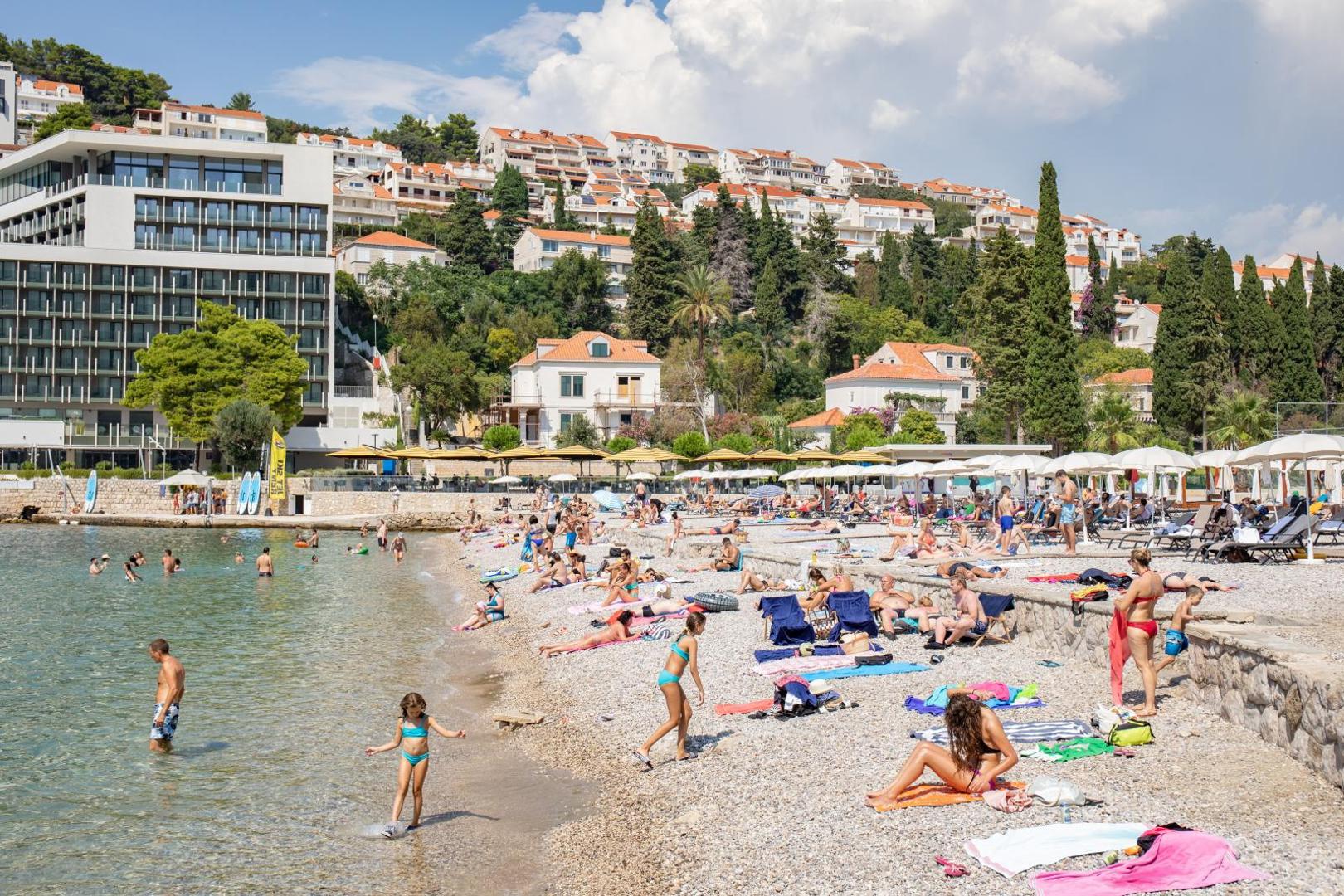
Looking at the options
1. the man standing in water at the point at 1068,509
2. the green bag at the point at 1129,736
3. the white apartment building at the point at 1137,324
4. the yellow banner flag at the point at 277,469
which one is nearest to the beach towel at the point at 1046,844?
the green bag at the point at 1129,736

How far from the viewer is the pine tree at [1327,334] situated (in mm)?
64188

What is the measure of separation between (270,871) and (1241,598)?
11624 mm

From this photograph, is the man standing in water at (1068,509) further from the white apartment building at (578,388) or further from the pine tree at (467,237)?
the pine tree at (467,237)

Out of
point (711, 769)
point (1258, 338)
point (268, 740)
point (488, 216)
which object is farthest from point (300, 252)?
point (711, 769)

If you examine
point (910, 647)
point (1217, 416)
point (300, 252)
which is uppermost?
point (300, 252)

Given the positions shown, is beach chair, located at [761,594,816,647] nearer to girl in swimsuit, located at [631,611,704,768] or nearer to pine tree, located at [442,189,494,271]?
girl in swimsuit, located at [631,611,704,768]

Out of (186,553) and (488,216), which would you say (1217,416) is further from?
(488,216)

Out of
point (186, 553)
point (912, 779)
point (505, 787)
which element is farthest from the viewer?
point (186, 553)

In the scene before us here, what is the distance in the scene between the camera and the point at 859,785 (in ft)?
29.0

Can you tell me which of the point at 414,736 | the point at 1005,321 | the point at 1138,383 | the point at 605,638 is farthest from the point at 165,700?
the point at 1138,383

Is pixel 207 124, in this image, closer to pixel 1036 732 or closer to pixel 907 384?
pixel 907 384

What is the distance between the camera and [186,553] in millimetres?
37438

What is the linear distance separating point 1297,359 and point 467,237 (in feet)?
210

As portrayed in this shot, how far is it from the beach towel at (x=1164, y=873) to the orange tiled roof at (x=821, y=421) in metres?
62.2
